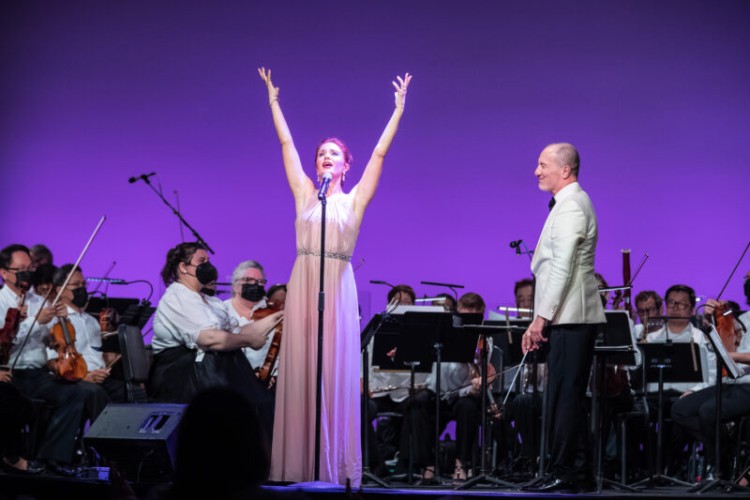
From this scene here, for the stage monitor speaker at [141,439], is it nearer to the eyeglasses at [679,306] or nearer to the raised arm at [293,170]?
the raised arm at [293,170]

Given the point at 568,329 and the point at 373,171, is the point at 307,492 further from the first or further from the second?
the point at 373,171

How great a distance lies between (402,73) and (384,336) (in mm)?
3006

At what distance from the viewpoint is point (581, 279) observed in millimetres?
4383

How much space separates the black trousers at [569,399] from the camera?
4.27 meters

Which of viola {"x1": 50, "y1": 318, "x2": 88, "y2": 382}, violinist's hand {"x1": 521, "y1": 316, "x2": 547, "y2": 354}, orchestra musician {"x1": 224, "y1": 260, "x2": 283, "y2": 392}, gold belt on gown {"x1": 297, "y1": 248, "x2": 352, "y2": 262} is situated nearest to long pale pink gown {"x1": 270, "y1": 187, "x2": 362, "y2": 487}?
gold belt on gown {"x1": 297, "y1": 248, "x2": 352, "y2": 262}

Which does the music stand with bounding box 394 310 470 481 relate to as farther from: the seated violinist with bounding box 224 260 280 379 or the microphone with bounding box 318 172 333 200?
the microphone with bounding box 318 172 333 200

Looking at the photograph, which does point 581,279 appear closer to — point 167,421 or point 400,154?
point 167,421

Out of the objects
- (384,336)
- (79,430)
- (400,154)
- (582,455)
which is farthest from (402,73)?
(582,455)

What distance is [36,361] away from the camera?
6281 mm

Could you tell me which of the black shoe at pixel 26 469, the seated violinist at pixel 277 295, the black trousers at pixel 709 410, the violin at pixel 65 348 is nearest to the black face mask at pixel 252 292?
the seated violinist at pixel 277 295

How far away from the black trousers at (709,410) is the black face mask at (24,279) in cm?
441

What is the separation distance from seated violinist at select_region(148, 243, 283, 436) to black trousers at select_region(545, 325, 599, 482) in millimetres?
1584

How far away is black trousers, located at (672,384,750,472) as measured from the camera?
5.94 m

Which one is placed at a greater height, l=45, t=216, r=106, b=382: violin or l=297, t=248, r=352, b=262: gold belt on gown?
l=297, t=248, r=352, b=262: gold belt on gown
